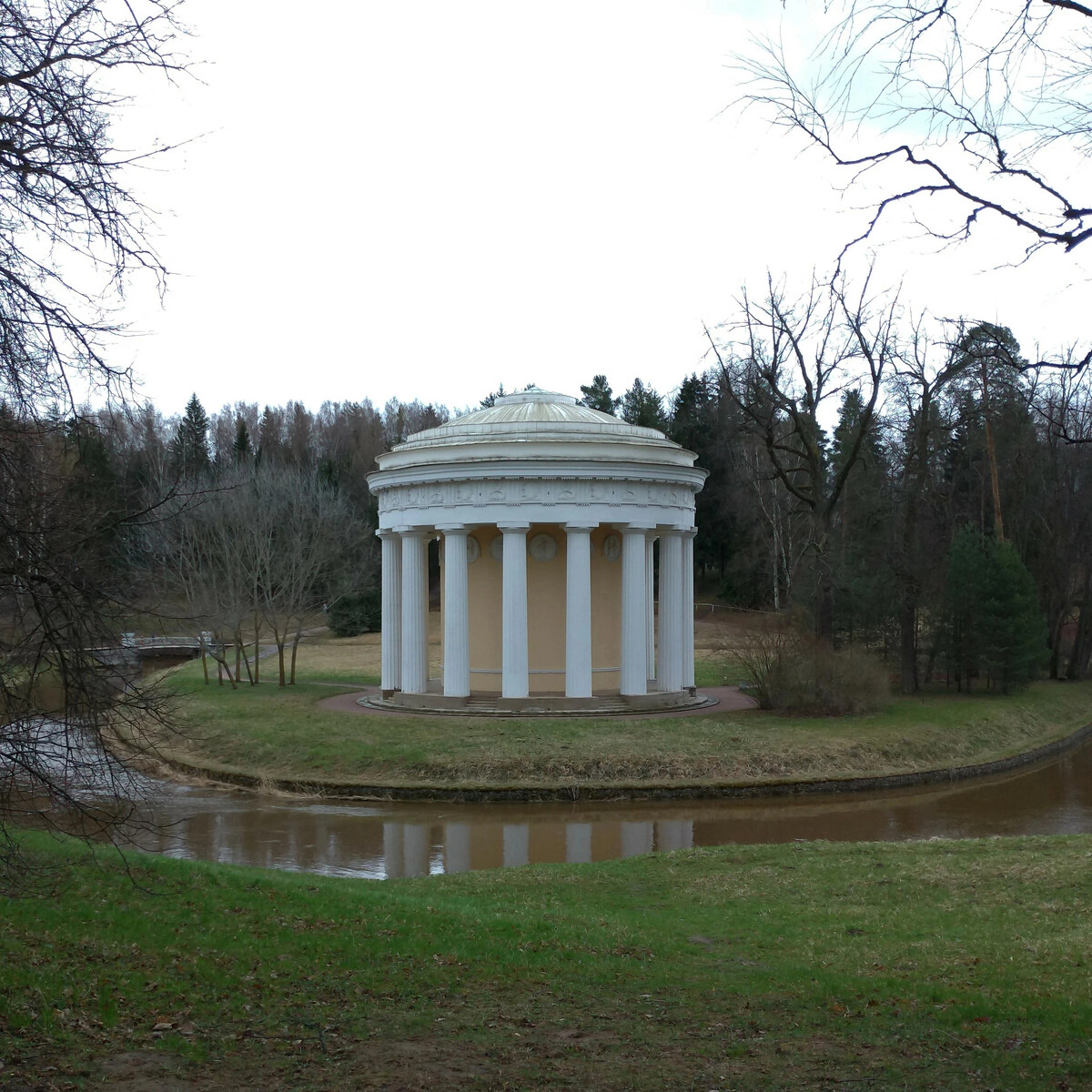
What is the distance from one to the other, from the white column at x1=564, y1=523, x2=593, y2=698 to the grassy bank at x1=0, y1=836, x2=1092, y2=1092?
15.5m

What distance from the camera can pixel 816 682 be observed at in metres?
30.3

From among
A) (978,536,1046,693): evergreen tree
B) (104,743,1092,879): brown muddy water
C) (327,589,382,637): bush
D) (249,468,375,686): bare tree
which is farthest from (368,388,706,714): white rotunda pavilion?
(327,589,382,637): bush

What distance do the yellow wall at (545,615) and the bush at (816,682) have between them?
170 inches

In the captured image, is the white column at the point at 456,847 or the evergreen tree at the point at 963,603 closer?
the white column at the point at 456,847

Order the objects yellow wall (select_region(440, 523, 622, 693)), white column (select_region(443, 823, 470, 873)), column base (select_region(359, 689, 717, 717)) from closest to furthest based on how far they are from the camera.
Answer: white column (select_region(443, 823, 470, 873)), column base (select_region(359, 689, 717, 717)), yellow wall (select_region(440, 523, 622, 693))

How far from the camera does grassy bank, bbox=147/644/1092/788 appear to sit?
2469cm

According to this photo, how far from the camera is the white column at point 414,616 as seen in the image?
1264 inches

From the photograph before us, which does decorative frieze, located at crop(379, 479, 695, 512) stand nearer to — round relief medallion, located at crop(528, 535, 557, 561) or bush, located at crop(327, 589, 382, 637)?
round relief medallion, located at crop(528, 535, 557, 561)

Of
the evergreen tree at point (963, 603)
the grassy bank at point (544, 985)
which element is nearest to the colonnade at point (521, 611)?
the evergreen tree at point (963, 603)

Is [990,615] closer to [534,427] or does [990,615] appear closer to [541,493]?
[541,493]

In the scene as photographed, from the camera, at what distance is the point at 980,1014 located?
8477 millimetres

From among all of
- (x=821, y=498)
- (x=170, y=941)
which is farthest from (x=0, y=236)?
(x=821, y=498)

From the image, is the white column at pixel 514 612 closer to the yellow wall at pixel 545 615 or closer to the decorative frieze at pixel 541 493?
the decorative frieze at pixel 541 493

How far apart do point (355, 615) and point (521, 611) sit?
3202 cm
